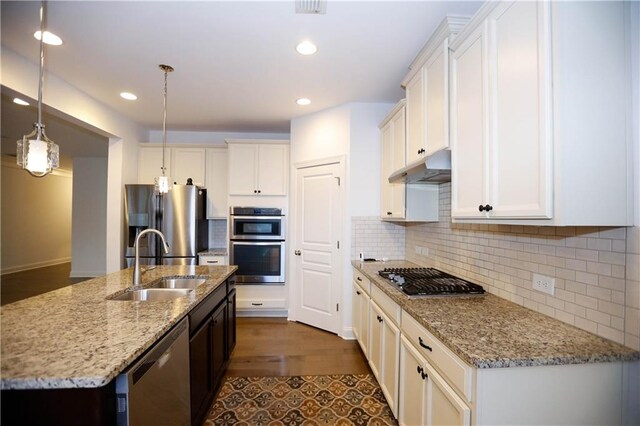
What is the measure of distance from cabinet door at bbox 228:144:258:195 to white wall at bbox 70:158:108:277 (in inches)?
175

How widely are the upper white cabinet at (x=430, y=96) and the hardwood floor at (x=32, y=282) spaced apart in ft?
20.3

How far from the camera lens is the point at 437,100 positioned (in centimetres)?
190

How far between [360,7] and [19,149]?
6.80 ft

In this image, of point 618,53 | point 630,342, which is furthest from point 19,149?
point 630,342

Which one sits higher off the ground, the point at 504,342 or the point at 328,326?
the point at 504,342

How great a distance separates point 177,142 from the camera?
15.2ft

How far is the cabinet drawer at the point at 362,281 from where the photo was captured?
8.68 ft

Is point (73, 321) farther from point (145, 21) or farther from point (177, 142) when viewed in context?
point (177, 142)

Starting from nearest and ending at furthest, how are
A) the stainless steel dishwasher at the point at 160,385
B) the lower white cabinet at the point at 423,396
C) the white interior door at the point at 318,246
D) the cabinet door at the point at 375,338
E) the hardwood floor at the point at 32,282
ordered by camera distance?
the stainless steel dishwasher at the point at 160,385 < the lower white cabinet at the point at 423,396 < the cabinet door at the point at 375,338 < the white interior door at the point at 318,246 < the hardwood floor at the point at 32,282

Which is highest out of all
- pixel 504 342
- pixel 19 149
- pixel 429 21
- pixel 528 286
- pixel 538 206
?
pixel 429 21

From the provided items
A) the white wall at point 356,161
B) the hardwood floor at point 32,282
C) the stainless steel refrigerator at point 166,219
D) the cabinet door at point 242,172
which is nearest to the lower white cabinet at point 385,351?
the white wall at point 356,161

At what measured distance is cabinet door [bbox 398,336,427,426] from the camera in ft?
4.86

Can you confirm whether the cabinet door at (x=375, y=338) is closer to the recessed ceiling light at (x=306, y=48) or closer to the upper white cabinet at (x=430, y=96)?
the upper white cabinet at (x=430, y=96)

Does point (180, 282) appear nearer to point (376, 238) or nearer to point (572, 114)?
point (376, 238)
